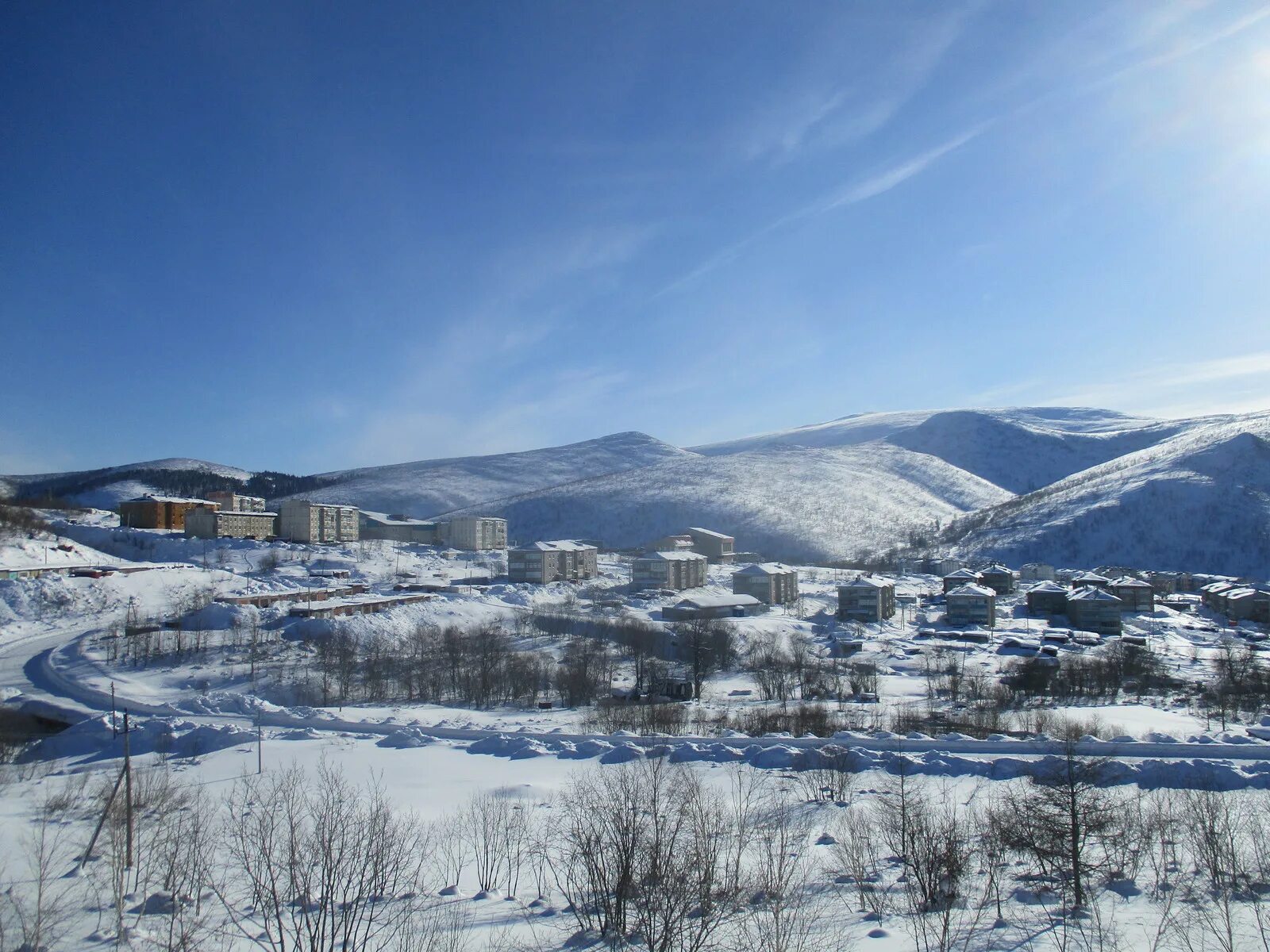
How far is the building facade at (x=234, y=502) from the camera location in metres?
70.1

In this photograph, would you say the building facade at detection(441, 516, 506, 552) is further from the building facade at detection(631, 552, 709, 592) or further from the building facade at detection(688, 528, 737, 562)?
the building facade at detection(631, 552, 709, 592)

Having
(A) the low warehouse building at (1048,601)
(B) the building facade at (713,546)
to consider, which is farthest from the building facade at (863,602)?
(B) the building facade at (713,546)

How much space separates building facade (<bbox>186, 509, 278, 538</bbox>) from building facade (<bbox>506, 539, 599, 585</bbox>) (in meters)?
21.4

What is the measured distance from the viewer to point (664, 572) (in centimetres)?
5212

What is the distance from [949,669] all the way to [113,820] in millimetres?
26684

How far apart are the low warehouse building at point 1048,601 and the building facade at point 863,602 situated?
8977 millimetres

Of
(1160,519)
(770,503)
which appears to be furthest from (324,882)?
(770,503)

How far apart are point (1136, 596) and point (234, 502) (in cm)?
6979

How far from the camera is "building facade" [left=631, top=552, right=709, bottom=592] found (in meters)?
52.0

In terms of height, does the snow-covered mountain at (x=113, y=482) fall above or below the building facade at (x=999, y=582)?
above

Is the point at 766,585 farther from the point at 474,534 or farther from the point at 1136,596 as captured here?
the point at 474,534

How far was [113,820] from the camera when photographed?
8.70 metres

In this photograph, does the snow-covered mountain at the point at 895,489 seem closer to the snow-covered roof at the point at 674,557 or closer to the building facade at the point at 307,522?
the snow-covered roof at the point at 674,557

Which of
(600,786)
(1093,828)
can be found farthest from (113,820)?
(1093,828)
